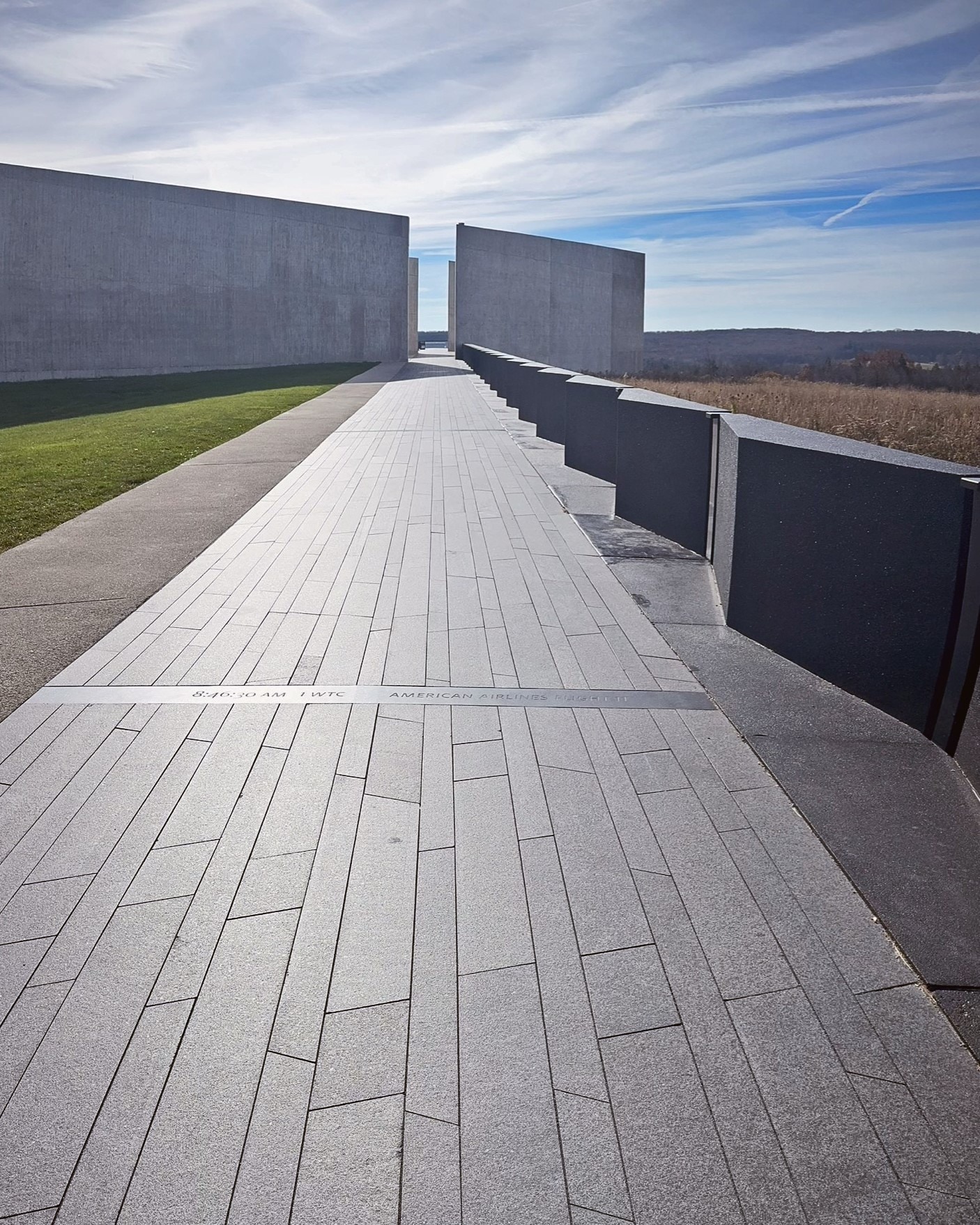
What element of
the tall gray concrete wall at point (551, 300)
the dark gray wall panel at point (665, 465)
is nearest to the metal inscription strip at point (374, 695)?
the dark gray wall panel at point (665, 465)

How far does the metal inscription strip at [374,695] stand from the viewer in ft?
13.9

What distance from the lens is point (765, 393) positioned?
20.8 m

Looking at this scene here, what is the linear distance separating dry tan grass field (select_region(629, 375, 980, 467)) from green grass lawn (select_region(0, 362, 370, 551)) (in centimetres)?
704

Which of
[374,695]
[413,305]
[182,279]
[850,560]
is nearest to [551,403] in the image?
[850,560]

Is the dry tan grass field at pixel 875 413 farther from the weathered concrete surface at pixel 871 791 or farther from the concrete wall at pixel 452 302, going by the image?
the concrete wall at pixel 452 302

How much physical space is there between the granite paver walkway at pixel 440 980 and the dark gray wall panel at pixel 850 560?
71cm

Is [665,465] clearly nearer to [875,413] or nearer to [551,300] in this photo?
[875,413]

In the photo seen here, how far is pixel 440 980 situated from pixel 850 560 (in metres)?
2.80

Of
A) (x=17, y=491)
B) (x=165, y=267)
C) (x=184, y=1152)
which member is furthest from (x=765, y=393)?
(x=165, y=267)

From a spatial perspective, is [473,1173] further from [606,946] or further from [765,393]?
[765,393]

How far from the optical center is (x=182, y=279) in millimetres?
36188

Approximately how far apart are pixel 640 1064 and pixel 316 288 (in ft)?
136

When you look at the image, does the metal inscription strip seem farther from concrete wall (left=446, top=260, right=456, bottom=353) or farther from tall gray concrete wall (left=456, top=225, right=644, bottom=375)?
concrete wall (left=446, top=260, right=456, bottom=353)

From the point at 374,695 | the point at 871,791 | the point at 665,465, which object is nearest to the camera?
the point at 871,791
